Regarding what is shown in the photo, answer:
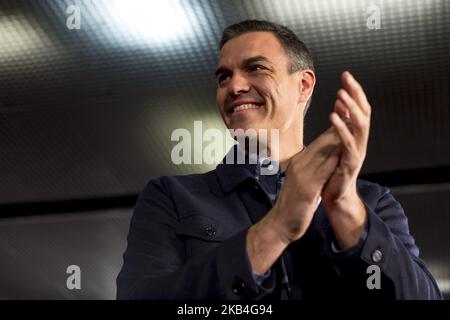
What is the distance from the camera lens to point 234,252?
62 cm

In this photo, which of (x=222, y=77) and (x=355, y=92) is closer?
(x=355, y=92)

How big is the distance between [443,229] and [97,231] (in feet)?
6.56

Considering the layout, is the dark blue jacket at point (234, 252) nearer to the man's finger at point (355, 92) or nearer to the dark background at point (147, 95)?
the man's finger at point (355, 92)

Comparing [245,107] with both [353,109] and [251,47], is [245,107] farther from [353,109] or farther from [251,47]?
[353,109]

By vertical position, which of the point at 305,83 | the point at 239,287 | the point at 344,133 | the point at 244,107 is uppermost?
the point at 305,83

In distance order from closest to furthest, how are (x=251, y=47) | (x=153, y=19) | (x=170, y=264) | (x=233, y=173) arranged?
(x=170, y=264) < (x=233, y=173) < (x=251, y=47) < (x=153, y=19)

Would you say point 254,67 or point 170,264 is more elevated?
point 254,67

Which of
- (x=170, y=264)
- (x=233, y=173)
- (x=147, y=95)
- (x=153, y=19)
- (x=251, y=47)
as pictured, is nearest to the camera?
(x=170, y=264)

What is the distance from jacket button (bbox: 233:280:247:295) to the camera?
1.99ft

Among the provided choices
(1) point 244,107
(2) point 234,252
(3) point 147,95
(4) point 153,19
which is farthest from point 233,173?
(3) point 147,95

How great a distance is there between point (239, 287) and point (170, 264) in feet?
0.40

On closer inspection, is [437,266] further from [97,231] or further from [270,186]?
[270,186]

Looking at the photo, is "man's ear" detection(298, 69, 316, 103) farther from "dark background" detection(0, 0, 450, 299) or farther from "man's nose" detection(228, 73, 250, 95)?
"dark background" detection(0, 0, 450, 299)

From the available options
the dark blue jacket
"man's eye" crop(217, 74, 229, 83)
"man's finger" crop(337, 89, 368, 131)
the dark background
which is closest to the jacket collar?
the dark blue jacket
